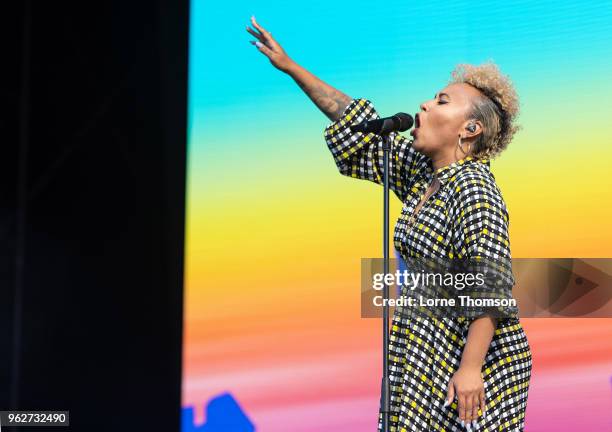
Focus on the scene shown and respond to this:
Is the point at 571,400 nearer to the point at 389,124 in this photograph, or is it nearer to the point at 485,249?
the point at 485,249

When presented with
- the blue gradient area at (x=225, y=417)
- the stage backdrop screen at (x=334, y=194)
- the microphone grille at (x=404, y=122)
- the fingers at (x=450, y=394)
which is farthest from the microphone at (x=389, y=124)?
the blue gradient area at (x=225, y=417)

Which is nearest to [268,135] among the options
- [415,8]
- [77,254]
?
[415,8]

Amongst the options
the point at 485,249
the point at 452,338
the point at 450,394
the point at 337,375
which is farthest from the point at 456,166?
the point at 337,375

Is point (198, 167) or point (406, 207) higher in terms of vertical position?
point (198, 167)

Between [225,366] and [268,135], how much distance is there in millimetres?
862

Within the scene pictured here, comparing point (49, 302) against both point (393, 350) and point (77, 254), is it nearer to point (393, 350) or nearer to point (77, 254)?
point (77, 254)

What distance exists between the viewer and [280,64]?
81.7 inches

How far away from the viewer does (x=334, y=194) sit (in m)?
2.78

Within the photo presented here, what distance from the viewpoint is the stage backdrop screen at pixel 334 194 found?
2.50 meters

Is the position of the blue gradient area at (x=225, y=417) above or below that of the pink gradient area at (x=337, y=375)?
below

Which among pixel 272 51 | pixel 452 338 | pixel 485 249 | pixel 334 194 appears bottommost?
pixel 452 338

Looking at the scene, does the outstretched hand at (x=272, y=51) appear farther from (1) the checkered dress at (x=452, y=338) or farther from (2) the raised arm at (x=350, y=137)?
(1) the checkered dress at (x=452, y=338)

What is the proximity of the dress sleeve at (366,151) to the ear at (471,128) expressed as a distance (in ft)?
0.61

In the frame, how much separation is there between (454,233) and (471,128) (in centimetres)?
31
